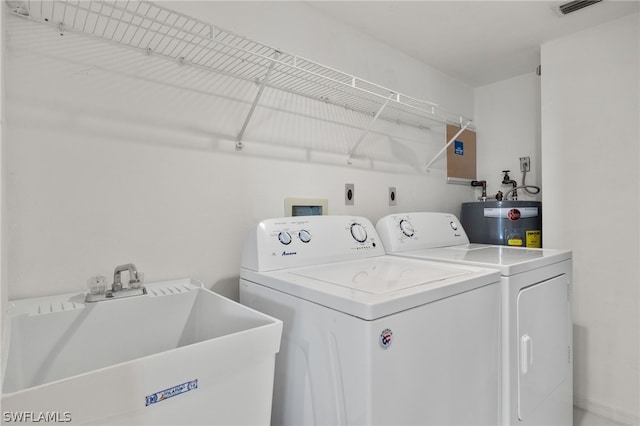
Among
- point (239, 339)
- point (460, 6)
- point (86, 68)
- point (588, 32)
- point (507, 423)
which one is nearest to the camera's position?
point (239, 339)

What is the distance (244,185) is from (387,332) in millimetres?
921

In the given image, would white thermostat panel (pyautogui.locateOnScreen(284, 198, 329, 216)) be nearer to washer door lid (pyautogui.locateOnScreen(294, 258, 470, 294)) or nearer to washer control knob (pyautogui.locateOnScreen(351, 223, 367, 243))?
washer control knob (pyautogui.locateOnScreen(351, 223, 367, 243))

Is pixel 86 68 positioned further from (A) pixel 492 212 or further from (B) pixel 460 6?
(A) pixel 492 212

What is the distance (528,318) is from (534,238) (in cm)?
112

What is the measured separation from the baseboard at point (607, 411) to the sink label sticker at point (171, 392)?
250cm

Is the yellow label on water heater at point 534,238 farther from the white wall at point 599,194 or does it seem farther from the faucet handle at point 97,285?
the faucet handle at point 97,285

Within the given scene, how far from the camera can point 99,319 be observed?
3.32 feet

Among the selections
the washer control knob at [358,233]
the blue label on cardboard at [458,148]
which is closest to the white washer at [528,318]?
the washer control knob at [358,233]

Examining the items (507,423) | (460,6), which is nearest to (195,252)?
(507,423)

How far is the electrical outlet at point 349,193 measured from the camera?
1948 millimetres

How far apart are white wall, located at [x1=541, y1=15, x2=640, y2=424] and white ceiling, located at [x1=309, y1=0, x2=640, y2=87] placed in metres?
0.17

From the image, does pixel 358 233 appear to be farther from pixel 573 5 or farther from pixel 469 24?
pixel 573 5

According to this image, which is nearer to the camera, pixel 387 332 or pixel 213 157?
pixel 387 332

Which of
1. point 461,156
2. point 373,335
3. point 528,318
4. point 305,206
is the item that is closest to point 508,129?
point 461,156
